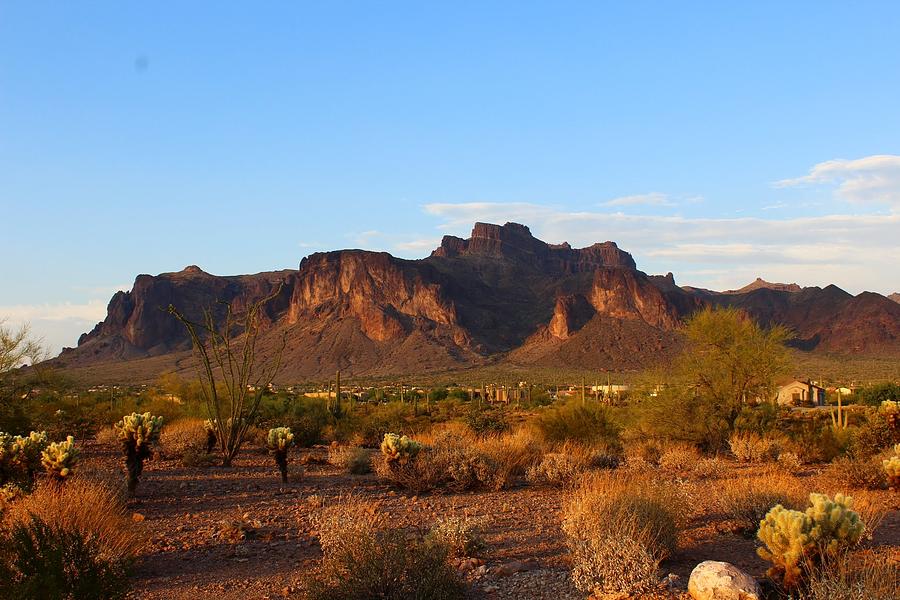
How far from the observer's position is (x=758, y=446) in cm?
1767

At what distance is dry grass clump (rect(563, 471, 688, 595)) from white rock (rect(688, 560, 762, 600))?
434 millimetres

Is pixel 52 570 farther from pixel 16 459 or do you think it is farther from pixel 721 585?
pixel 16 459

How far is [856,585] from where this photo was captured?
18.5ft

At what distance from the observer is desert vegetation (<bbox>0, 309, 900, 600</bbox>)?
6.82 m

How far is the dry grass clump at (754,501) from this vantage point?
30.9 ft

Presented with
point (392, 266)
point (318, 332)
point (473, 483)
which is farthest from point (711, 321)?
point (392, 266)

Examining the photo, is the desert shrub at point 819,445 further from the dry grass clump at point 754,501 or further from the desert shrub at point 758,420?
the dry grass clump at point 754,501

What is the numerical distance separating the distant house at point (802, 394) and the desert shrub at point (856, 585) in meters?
48.4

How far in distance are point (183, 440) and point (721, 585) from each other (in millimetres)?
15941

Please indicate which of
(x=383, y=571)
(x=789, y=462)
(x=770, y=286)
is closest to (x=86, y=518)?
(x=383, y=571)

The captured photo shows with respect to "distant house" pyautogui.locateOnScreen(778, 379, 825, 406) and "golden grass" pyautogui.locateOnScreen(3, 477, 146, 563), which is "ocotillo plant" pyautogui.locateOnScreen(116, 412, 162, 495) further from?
"distant house" pyautogui.locateOnScreen(778, 379, 825, 406)

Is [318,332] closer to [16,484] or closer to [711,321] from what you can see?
[711,321]

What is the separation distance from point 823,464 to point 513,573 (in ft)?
42.8

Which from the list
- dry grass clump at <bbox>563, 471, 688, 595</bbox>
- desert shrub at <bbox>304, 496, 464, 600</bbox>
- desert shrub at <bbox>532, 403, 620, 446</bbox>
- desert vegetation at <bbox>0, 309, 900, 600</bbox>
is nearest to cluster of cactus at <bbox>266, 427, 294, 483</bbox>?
desert vegetation at <bbox>0, 309, 900, 600</bbox>
